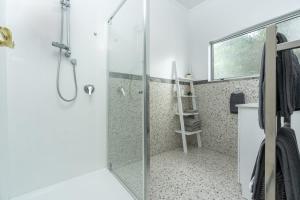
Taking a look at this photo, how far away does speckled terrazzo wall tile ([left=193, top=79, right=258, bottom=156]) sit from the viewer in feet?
6.64

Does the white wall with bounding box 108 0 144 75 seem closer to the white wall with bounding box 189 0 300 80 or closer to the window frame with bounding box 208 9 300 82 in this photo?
the window frame with bounding box 208 9 300 82

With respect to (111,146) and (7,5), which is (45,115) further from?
(7,5)

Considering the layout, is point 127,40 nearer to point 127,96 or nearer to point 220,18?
point 127,96

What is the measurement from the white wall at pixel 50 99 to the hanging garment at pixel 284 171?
1453mm

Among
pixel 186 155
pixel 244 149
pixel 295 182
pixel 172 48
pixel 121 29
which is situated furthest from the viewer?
pixel 172 48

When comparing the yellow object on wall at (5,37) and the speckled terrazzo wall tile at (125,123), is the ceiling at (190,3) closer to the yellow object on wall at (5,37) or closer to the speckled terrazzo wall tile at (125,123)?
the speckled terrazzo wall tile at (125,123)

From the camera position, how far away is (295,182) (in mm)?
558

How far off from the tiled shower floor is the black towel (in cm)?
66

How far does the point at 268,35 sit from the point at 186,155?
1883mm

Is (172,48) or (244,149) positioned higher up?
(172,48)

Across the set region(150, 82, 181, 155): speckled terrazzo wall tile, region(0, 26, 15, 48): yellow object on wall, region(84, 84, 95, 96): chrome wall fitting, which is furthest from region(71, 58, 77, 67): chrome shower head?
region(150, 82, 181, 155): speckled terrazzo wall tile

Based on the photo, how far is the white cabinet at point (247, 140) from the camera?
3.64 ft

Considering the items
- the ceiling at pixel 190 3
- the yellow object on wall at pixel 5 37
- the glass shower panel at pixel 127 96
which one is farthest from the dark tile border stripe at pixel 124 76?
the ceiling at pixel 190 3

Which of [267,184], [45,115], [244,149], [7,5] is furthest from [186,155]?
[7,5]
